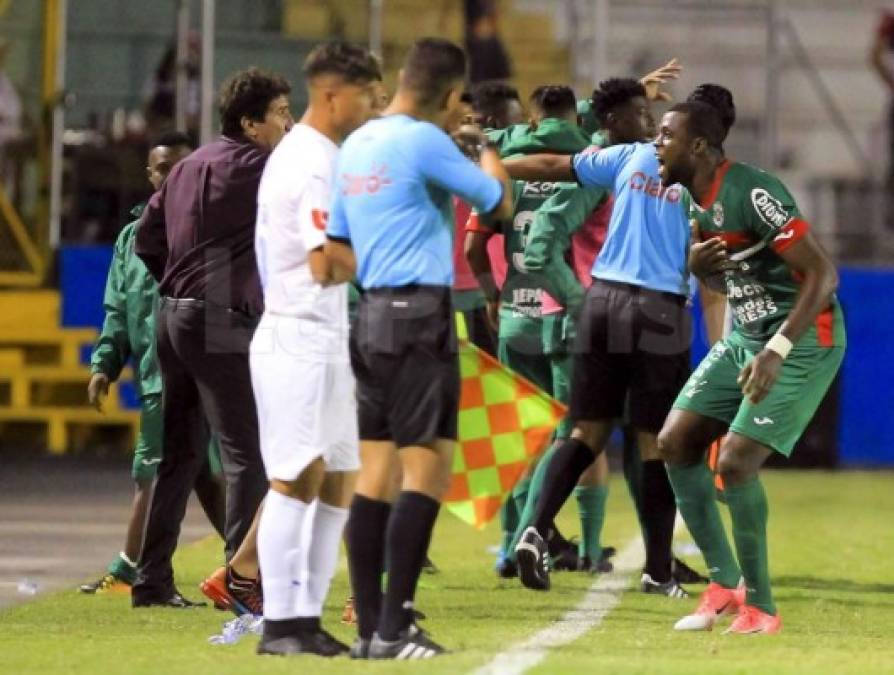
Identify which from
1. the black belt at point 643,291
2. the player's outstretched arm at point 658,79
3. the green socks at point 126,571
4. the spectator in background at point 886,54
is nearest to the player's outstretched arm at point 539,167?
the player's outstretched arm at point 658,79

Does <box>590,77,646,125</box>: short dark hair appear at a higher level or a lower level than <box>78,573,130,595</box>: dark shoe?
higher

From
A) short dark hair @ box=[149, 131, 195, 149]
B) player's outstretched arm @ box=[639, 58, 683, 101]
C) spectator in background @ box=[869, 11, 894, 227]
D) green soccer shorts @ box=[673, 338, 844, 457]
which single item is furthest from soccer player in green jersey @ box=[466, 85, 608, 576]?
spectator in background @ box=[869, 11, 894, 227]

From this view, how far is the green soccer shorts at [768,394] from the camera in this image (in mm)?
8922

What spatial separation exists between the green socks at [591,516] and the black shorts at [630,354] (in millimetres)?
982

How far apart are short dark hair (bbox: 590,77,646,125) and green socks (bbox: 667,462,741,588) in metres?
2.20

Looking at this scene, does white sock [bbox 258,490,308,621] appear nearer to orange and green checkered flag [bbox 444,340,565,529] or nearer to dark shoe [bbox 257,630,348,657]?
dark shoe [bbox 257,630,348,657]

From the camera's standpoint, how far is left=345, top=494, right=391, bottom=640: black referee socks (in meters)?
7.62

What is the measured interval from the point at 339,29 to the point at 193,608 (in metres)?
11.7

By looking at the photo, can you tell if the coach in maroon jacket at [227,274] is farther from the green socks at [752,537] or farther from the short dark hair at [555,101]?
the short dark hair at [555,101]

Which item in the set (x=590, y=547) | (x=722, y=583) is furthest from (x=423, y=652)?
(x=590, y=547)

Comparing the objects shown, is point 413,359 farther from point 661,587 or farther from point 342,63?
point 661,587

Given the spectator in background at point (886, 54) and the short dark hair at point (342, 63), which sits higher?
the short dark hair at point (342, 63)

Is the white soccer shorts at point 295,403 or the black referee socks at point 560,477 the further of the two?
the black referee socks at point 560,477

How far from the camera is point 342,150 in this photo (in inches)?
304
